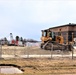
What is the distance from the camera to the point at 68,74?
707 inches

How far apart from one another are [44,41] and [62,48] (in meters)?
4.26

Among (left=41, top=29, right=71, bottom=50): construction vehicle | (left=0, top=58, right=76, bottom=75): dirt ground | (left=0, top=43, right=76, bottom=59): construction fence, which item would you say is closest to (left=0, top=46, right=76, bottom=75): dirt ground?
(left=0, top=58, right=76, bottom=75): dirt ground

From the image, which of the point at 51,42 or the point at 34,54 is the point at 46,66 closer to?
the point at 34,54

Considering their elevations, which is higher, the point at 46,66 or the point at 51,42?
the point at 51,42

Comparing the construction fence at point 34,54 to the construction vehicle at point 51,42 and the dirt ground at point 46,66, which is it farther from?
the dirt ground at point 46,66

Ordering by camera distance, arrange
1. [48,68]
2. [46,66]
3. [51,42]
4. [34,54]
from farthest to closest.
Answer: [51,42], [34,54], [46,66], [48,68]

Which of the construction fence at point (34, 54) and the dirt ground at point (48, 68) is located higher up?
the construction fence at point (34, 54)

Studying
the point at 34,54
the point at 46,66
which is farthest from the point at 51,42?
the point at 46,66

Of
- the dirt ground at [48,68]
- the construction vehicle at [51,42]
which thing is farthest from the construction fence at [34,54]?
the dirt ground at [48,68]

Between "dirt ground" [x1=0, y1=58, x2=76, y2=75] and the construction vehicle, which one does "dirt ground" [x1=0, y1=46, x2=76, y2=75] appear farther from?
the construction vehicle

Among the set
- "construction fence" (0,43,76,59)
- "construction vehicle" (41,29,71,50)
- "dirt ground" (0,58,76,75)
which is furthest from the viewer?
"construction vehicle" (41,29,71,50)

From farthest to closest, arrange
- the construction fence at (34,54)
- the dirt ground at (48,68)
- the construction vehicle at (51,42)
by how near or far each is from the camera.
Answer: the construction vehicle at (51,42), the construction fence at (34,54), the dirt ground at (48,68)

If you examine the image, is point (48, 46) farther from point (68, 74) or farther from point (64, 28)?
point (64, 28)

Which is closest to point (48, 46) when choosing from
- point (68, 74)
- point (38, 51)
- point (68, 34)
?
point (38, 51)
